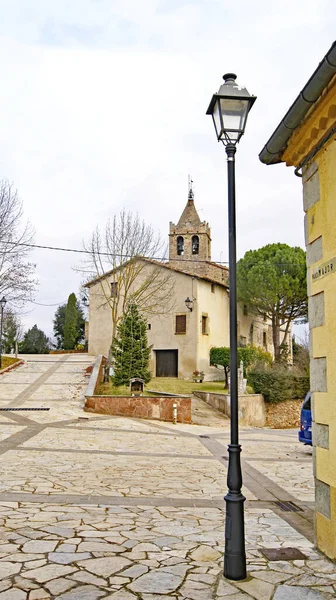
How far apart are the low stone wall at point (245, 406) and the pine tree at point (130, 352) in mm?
3183

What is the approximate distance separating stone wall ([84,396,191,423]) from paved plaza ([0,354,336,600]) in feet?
13.2

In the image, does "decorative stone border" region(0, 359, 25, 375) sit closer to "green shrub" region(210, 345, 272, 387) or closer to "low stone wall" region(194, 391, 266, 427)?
"low stone wall" region(194, 391, 266, 427)

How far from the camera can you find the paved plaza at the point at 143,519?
11.6 feet

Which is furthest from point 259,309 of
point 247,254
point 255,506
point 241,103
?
point 241,103

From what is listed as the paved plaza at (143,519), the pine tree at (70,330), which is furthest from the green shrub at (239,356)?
the pine tree at (70,330)

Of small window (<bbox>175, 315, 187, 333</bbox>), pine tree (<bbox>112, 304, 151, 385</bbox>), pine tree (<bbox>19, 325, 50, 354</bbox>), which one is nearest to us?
pine tree (<bbox>112, 304, 151, 385</bbox>)

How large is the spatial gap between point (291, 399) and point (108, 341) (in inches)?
519

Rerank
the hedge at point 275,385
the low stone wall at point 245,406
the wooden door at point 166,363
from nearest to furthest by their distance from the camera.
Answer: the low stone wall at point 245,406
the hedge at point 275,385
the wooden door at point 166,363

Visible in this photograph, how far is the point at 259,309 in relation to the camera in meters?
33.7

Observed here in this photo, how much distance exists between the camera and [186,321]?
30078 millimetres

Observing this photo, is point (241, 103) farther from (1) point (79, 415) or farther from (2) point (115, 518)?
(1) point (79, 415)

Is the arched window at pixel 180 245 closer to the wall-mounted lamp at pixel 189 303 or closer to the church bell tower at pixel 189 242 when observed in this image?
the church bell tower at pixel 189 242

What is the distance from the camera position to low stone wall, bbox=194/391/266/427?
20744 mm

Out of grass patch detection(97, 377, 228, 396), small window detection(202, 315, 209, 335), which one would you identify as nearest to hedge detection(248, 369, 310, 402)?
grass patch detection(97, 377, 228, 396)
